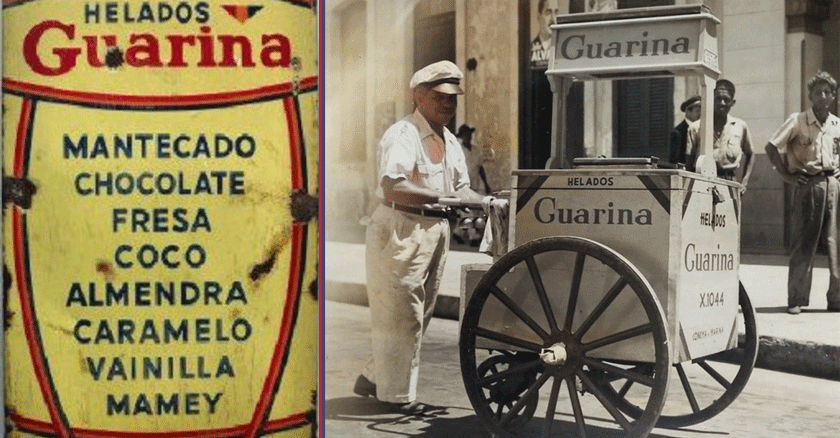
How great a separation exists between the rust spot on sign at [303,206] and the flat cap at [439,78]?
192 centimetres

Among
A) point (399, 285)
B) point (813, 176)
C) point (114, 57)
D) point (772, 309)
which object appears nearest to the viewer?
point (114, 57)

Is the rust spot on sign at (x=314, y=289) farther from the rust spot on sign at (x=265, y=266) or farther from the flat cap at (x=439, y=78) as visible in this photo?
the flat cap at (x=439, y=78)

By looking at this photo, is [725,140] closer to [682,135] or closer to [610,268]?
[682,135]

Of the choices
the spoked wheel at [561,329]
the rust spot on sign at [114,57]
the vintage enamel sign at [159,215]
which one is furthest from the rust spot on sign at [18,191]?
the spoked wheel at [561,329]

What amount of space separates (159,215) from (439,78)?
2003mm

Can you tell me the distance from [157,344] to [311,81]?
45 cm

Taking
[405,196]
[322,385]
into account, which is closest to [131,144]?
[322,385]

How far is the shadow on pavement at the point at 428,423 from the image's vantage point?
137 inches

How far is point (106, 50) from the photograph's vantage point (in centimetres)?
171

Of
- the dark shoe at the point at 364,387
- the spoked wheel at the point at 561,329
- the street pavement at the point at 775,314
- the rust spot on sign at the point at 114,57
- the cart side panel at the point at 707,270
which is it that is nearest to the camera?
the rust spot on sign at the point at 114,57

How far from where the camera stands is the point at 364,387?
3896mm

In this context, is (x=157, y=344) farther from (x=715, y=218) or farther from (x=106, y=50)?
(x=715, y=218)

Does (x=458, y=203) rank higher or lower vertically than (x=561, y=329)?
higher

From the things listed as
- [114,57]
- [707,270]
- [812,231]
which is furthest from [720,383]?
[812,231]
